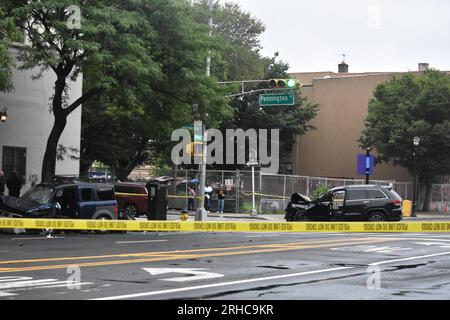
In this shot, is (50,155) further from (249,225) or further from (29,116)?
(249,225)

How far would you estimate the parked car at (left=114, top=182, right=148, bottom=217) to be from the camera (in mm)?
29594

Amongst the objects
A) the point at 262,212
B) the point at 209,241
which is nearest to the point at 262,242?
the point at 209,241

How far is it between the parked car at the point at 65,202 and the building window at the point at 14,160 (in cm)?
740

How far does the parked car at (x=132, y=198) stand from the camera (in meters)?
29.6

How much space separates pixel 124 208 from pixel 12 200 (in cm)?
1013

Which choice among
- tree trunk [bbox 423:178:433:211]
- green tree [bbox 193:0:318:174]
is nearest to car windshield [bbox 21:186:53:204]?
green tree [bbox 193:0:318:174]

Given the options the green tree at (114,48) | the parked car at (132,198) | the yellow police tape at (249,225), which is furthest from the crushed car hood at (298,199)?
the yellow police tape at (249,225)

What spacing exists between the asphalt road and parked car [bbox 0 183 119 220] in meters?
1.06

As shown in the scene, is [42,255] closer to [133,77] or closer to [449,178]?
[133,77]

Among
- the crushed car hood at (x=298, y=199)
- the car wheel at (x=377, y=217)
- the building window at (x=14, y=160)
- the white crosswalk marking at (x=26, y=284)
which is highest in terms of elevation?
the building window at (x=14, y=160)

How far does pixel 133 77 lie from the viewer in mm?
21047

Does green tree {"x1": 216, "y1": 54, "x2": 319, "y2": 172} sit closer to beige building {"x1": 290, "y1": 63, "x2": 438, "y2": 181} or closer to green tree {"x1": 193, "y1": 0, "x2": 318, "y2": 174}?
green tree {"x1": 193, "y1": 0, "x2": 318, "y2": 174}

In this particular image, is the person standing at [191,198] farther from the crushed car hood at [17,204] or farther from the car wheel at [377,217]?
the crushed car hood at [17,204]
